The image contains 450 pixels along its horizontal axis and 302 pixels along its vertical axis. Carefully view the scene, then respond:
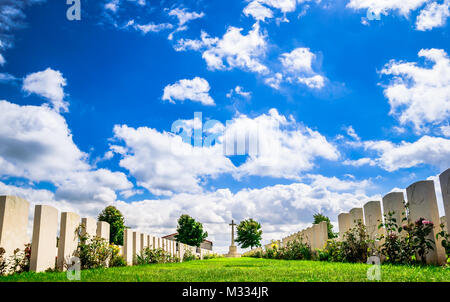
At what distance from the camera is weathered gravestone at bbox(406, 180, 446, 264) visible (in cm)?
743

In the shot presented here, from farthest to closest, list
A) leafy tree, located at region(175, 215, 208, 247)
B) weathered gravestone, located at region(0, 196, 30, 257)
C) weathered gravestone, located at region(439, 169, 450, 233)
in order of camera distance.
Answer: leafy tree, located at region(175, 215, 208, 247), weathered gravestone, located at region(439, 169, 450, 233), weathered gravestone, located at region(0, 196, 30, 257)

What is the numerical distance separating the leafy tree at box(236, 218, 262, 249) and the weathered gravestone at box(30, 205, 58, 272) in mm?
58259

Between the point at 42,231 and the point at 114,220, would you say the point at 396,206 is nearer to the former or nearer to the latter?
the point at 42,231

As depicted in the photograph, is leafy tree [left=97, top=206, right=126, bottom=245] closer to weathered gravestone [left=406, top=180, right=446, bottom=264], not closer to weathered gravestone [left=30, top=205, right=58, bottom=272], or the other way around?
weathered gravestone [left=30, top=205, right=58, bottom=272]

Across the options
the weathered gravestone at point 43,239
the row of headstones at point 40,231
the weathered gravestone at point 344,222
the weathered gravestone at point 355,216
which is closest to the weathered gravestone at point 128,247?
the row of headstones at point 40,231

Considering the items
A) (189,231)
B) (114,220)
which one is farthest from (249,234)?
(114,220)

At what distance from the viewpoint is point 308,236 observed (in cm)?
1677

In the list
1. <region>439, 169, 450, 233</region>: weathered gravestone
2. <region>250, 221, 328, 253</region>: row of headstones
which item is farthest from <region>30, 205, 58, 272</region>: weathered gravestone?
<region>250, 221, 328, 253</region>: row of headstones

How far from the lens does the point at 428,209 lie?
761cm

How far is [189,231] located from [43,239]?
5286cm

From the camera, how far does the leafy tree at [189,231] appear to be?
192 feet
